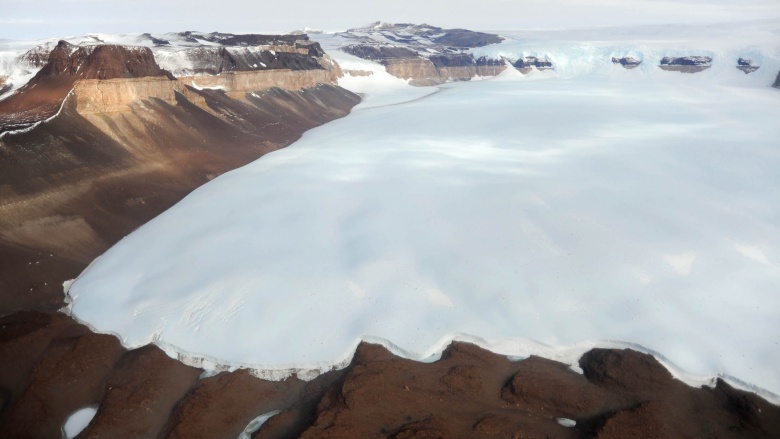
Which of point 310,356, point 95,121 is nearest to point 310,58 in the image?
point 95,121

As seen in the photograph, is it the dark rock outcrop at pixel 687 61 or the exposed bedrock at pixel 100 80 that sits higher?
the exposed bedrock at pixel 100 80

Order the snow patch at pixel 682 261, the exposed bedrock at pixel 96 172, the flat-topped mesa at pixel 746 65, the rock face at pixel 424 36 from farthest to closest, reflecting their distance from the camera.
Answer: the rock face at pixel 424 36, the flat-topped mesa at pixel 746 65, the exposed bedrock at pixel 96 172, the snow patch at pixel 682 261

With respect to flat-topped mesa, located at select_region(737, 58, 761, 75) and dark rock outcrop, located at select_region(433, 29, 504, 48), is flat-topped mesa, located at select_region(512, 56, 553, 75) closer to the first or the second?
dark rock outcrop, located at select_region(433, 29, 504, 48)

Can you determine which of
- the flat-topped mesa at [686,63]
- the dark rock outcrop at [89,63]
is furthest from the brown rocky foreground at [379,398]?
the flat-topped mesa at [686,63]

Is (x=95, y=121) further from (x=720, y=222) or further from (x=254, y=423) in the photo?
(x=720, y=222)

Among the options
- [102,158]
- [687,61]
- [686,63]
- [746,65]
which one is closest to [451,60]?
[686,63]

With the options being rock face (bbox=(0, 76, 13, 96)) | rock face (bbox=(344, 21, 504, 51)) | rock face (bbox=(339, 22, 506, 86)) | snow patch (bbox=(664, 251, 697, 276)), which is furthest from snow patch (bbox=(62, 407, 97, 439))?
rock face (bbox=(344, 21, 504, 51))

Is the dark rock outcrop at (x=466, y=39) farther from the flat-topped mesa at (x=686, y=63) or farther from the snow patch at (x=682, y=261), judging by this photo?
the snow patch at (x=682, y=261)
